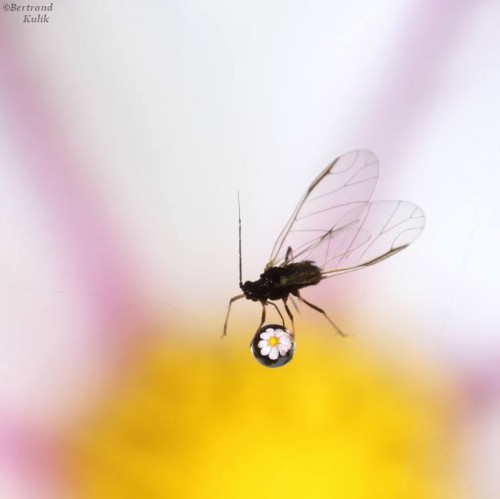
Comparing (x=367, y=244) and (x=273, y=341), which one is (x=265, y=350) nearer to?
(x=273, y=341)

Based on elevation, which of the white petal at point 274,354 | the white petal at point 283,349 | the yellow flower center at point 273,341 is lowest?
the white petal at point 274,354

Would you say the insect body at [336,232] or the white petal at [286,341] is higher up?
the insect body at [336,232]

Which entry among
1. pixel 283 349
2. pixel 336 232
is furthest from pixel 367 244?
pixel 283 349

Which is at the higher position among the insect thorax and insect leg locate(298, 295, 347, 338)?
the insect thorax

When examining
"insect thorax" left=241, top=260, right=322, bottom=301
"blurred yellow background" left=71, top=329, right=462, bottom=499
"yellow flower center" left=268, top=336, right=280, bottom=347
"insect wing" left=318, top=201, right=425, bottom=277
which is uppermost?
"insect wing" left=318, top=201, right=425, bottom=277

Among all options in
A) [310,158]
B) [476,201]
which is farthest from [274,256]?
[476,201]
